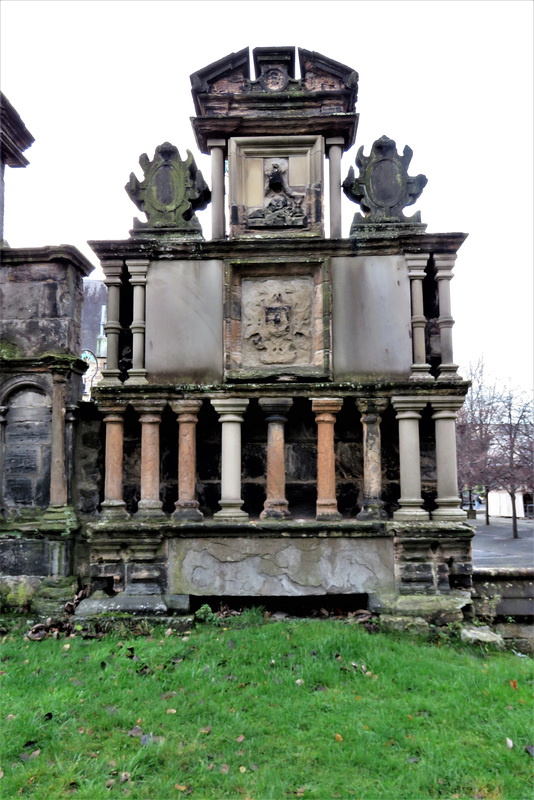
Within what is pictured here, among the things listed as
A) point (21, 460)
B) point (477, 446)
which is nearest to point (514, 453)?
point (477, 446)

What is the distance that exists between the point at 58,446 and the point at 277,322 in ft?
9.10

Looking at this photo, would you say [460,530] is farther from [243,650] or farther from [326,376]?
[243,650]

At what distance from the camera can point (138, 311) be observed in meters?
6.41

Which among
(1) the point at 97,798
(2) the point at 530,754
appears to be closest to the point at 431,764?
(2) the point at 530,754

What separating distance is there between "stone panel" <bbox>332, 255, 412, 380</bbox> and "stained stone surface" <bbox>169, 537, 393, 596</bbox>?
6.13 ft

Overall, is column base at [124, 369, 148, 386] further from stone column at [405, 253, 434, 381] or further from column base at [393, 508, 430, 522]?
column base at [393, 508, 430, 522]

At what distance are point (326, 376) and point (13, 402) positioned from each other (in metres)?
3.53

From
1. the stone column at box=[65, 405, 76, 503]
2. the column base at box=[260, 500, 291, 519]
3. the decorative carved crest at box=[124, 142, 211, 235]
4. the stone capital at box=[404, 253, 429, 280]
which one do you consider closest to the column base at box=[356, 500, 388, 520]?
the column base at box=[260, 500, 291, 519]

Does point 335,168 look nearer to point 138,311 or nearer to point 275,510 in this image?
point 138,311

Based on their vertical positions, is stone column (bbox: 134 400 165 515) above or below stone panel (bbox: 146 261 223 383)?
below

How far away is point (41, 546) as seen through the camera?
20.3ft

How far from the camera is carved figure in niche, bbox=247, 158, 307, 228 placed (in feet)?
21.5

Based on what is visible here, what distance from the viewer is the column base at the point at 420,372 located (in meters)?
6.18

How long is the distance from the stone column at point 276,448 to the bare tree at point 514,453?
14.4 meters
